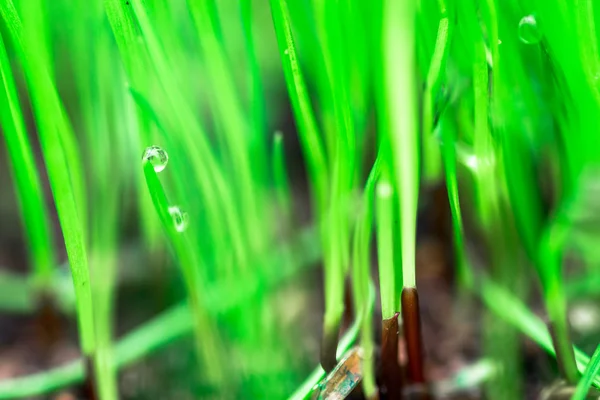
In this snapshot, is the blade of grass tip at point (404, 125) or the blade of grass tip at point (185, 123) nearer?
the blade of grass tip at point (404, 125)

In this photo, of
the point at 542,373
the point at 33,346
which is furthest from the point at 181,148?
the point at 542,373

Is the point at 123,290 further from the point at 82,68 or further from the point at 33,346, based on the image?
the point at 82,68

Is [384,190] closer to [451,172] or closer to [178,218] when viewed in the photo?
[451,172]

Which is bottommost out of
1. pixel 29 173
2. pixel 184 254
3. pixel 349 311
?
pixel 349 311

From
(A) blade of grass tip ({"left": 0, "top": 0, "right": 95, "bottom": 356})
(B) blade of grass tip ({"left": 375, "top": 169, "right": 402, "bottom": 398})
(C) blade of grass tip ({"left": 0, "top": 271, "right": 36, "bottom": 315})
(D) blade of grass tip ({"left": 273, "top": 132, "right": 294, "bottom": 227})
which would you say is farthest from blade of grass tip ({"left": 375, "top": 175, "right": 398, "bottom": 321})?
(C) blade of grass tip ({"left": 0, "top": 271, "right": 36, "bottom": 315})

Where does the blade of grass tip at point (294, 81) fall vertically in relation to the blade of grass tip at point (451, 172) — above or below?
above

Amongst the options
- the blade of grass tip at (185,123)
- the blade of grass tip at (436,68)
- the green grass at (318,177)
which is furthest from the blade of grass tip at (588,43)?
the blade of grass tip at (185,123)

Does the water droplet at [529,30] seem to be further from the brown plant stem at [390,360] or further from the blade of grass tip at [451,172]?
the brown plant stem at [390,360]
